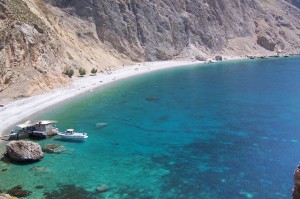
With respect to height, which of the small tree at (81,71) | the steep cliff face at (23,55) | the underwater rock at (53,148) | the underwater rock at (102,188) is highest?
the steep cliff face at (23,55)

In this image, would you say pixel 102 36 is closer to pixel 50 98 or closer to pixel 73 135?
pixel 50 98

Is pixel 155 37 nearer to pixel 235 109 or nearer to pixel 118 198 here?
pixel 235 109

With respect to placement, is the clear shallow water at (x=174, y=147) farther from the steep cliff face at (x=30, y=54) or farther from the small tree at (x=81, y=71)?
the small tree at (x=81, y=71)

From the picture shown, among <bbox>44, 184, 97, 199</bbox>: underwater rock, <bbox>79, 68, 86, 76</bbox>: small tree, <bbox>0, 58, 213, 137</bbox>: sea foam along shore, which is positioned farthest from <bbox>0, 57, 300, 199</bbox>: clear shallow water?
<bbox>79, 68, 86, 76</bbox>: small tree

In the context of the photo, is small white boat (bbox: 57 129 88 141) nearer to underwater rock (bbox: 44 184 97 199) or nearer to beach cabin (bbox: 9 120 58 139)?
beach cabin (bbox: 9 120 58 139)

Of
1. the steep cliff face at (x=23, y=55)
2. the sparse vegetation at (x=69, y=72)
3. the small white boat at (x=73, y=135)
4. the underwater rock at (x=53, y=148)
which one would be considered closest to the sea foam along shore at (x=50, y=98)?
the sparse vegetation at (x=69, y=72)

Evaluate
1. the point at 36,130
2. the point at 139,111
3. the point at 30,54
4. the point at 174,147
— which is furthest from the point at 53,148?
the point at 30,54

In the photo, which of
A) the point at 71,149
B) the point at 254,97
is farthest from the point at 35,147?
the point at 254,97
